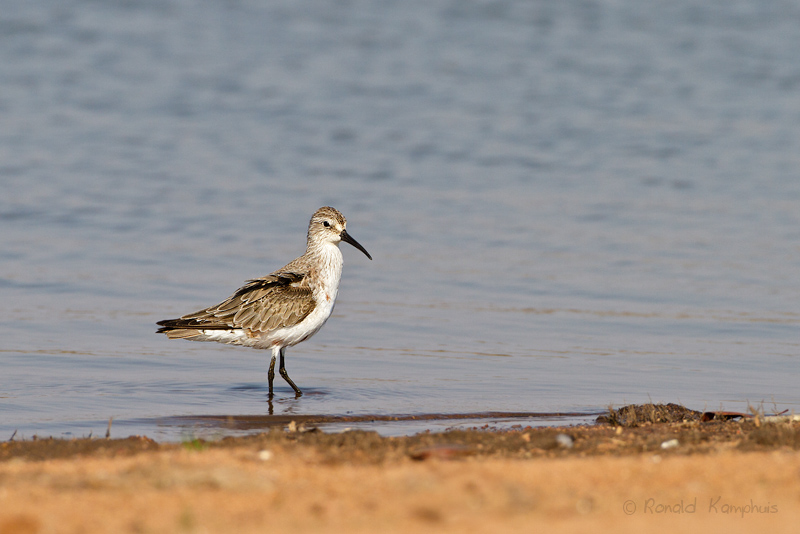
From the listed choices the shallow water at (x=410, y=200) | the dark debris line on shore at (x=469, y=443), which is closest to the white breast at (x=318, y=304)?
the shallow water at (x=410, y=200)

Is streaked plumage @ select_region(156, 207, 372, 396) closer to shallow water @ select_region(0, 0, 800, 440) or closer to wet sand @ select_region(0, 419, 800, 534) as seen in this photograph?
shallow water @ select_region(0, 0, 800, 440)

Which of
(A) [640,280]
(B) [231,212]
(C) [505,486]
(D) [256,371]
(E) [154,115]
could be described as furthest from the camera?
(E) [154,115]

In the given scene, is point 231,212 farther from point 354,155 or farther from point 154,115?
point 154,115

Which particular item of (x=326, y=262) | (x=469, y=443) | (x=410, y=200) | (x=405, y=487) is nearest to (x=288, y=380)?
(x=326, y=262)

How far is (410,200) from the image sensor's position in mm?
17031

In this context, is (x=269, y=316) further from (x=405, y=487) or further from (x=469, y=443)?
(x=405, y=487)

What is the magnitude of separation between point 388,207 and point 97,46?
12271 millimetres

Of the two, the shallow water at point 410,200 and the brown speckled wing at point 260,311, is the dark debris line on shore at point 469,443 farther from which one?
the brown speckled wing at point 260,311

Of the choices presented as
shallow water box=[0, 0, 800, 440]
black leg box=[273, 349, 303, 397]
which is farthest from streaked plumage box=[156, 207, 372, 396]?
shallow water box=[0, 0, 800, 440]

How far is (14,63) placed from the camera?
77.9 feet

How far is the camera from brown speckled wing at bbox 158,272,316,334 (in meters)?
9.79

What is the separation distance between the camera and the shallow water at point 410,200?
9.95 metres

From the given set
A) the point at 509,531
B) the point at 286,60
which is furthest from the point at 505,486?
the point at 286,60

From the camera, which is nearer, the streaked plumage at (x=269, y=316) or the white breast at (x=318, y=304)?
the streaked plumage at (x=269, y=316)
